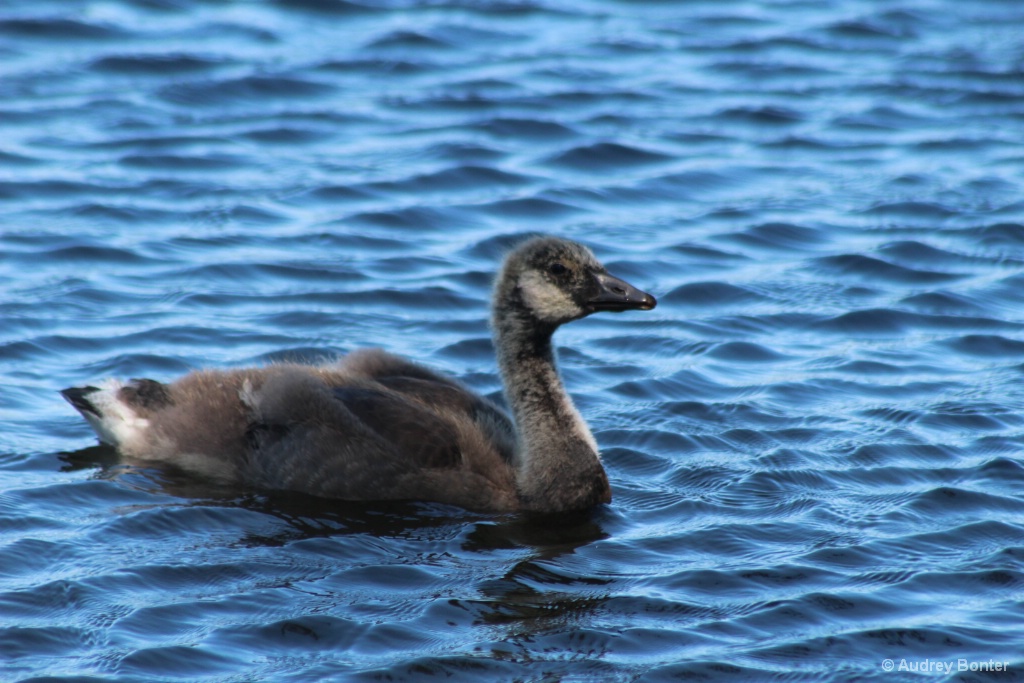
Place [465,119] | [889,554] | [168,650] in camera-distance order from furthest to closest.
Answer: [465,119] < [889,554] < [168,650]

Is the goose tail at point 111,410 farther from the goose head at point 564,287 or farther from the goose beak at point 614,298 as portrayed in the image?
the goose beak at point 614,298

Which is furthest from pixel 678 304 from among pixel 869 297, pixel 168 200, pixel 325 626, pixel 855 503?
pixel 325 626

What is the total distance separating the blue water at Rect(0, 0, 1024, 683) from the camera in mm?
7020

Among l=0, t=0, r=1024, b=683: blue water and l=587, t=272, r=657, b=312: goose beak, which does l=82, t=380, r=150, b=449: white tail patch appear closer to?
l=0, t=0, r=1024, b=683: blue water

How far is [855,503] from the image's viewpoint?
8.32m

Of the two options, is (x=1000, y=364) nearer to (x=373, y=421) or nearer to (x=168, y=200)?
(x=373, y=421)

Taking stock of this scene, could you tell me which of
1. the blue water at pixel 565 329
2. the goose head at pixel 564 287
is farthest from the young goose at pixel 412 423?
the blue water at pixel 565 329

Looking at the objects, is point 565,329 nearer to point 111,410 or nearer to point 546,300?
point 546,300

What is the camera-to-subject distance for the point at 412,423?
8383 mm

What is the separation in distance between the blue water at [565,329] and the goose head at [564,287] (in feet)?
3.53

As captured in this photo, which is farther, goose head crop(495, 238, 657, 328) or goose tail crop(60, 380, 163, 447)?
goose tail crop(60, 380, 163, 447)

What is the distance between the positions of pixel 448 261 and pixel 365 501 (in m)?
4.24

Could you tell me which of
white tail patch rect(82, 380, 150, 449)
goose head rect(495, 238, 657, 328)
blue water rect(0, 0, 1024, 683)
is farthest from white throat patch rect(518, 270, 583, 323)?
white tail patch rect(82, 380, 150, 449)

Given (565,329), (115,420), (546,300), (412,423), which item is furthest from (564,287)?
(565,329)
